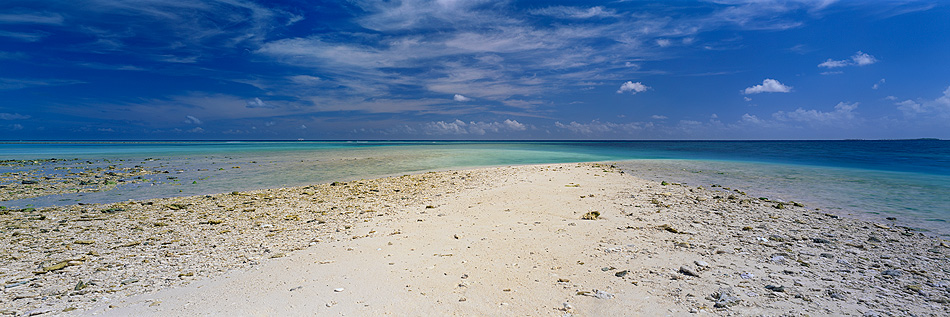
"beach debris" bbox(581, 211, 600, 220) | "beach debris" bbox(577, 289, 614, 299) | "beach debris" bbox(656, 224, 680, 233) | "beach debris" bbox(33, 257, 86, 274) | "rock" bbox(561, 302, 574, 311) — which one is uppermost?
"beach debris" bbox(581, 211, 600, 220)

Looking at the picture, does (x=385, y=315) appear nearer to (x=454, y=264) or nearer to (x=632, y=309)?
(x=454, y=264)

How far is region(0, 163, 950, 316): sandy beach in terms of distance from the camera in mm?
4082

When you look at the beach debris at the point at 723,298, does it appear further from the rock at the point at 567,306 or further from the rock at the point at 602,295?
the rock at the point at 567,306

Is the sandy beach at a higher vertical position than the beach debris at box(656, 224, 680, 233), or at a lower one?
lower

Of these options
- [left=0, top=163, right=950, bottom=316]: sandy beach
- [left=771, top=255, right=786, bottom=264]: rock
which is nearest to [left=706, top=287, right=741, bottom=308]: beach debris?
[left=0, top=163, right=950, bottom=316]: sandy beach

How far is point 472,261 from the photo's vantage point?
5.37 m

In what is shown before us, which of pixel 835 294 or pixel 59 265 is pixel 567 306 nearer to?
pixel 835 294

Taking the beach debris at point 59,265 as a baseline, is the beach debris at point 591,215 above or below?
above

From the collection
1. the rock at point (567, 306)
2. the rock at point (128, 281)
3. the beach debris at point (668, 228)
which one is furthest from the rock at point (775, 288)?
the rock at point (128, 281)

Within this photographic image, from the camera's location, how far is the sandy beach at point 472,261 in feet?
13.4

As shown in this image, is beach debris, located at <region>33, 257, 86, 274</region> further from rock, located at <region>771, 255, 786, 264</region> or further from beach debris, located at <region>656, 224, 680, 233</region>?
rock, located at <region>771, 255, 786, 264</region>

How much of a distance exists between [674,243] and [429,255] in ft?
12.1

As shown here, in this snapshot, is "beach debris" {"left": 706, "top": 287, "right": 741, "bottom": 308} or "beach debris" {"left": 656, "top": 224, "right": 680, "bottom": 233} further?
"beach debris" {"left": 656, "top": 224, "right": 680, "bottom": 233}

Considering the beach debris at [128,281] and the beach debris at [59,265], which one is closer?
the beach debris at [128,281]
